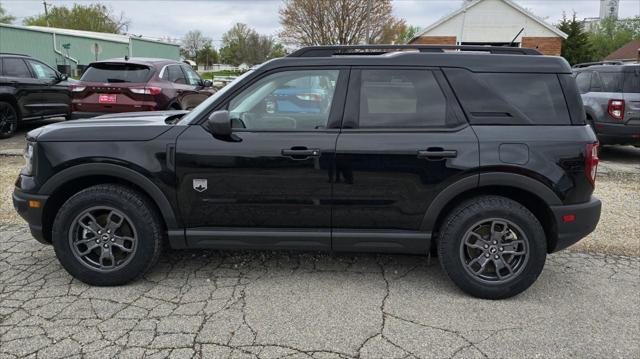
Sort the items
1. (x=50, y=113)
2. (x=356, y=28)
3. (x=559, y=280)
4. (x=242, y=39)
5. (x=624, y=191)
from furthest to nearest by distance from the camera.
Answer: (x=242, y=39) < (x=356, y=28) < (x=50, y=113) < (x=624, y=191) < (x=559, y=280)

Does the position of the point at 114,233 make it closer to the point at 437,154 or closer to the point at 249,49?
the point at 437,154

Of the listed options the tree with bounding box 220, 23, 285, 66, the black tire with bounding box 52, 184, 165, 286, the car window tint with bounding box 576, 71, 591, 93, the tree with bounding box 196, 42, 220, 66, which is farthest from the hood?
the tree with bounding box 196, 42, 220, 66

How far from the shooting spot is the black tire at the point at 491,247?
11.1 ft

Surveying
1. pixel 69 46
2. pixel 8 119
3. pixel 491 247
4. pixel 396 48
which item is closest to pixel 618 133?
pixel 491 247

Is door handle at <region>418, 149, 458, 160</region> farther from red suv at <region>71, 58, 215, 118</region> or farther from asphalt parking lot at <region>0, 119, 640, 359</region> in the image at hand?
red suv at <region>71, 58, 215, 118</region>

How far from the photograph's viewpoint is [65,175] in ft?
11.3

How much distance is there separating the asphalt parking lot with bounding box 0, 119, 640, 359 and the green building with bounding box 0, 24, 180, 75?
774 inches

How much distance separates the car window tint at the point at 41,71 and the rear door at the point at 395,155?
989 centimetres

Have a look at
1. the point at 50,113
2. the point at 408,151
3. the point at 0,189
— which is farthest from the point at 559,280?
the point at 50,113

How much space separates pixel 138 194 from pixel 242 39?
6595 centimetres

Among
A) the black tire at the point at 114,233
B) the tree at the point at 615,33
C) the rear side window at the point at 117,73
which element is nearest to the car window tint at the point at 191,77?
the rear side window at the point at 117,73

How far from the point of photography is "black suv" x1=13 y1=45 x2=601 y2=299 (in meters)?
3.37

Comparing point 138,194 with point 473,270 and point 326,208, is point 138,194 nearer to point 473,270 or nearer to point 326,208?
point 326,208

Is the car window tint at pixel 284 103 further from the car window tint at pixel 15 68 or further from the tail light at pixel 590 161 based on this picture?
the car window tint at pixel 15 68
